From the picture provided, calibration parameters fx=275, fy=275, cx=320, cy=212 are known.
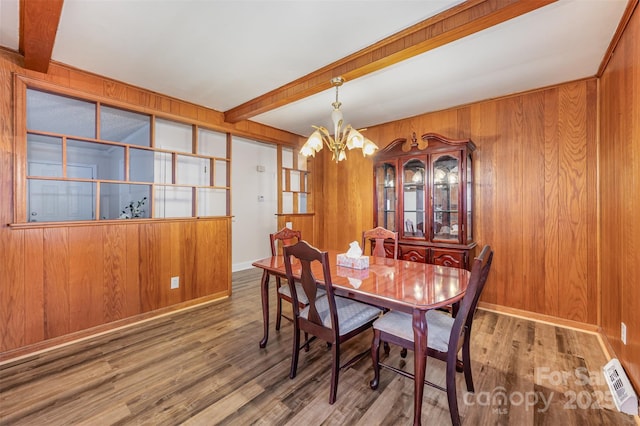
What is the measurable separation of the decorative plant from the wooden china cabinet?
10.3ft

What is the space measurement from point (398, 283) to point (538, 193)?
228cm

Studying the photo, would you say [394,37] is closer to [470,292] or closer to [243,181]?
[470,292]

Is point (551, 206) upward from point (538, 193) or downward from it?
downward

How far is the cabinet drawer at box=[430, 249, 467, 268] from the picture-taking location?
10.1 ft

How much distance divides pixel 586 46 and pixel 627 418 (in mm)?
2607

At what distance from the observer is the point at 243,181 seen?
5254 mm

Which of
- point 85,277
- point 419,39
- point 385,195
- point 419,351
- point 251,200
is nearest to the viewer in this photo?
point 419,351

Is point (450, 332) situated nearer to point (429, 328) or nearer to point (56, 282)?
point (429, 328)

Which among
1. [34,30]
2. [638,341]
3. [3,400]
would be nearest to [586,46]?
[638,341]

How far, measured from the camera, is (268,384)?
1.93m

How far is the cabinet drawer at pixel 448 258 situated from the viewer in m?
3.09

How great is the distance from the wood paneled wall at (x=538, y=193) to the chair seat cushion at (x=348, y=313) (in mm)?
2049

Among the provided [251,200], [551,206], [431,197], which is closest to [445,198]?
[431,197]

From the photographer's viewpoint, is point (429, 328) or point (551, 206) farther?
point (551, 206)
